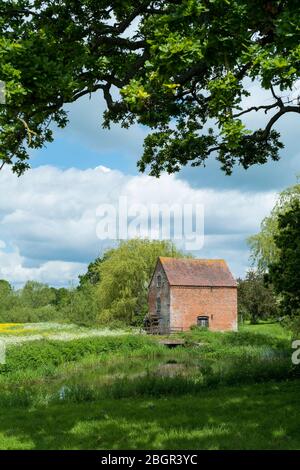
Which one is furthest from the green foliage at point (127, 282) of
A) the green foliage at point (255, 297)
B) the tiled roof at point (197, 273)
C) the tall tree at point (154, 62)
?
the tall tree at point (154, 62)

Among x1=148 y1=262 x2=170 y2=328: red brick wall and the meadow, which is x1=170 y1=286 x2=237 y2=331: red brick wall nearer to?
x1=148 y1=262 x2=170 y2=328: red brick wall

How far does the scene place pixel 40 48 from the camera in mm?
8789

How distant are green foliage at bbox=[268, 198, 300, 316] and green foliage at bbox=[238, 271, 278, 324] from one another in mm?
40395

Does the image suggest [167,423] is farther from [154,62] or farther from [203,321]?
[203,321]

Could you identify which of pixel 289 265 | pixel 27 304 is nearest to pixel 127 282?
pixel 27 304

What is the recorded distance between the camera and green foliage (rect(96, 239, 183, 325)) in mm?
57000

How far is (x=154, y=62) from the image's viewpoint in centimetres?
775

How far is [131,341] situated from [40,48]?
2875cm

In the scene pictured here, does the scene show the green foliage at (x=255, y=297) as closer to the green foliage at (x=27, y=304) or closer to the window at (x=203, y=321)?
the window at (x=203, y=321)

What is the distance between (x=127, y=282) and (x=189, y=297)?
6.97m

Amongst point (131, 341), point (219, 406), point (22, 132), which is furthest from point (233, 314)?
point (22, 132)

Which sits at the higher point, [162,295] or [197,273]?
[197,273]
